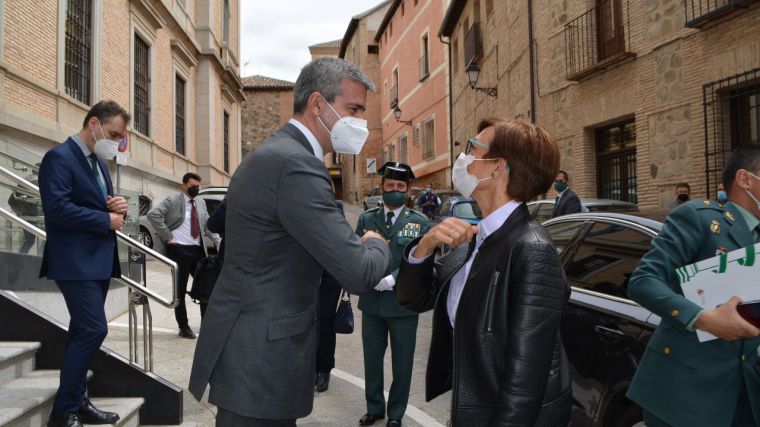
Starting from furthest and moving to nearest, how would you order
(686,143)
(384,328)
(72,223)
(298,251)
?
(686,143) → (384,328) → (72,223) → (298,251)

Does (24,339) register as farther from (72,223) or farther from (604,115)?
(604,115)

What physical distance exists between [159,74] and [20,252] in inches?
622

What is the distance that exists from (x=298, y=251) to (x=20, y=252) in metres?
4.43

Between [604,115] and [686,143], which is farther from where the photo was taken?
[604,115]

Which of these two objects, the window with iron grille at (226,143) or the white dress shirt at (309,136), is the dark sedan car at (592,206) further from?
the window with iron grille at (226,143)

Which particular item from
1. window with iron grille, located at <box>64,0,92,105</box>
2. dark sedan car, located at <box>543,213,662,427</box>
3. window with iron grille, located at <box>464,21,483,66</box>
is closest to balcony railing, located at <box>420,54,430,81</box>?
window with iron grille, located at <box>464,21,483,66</box>

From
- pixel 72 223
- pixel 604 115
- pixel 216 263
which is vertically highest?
pixel 604 115

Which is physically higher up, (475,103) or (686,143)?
(475,103)

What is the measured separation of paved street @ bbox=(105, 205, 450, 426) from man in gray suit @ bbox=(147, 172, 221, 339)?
0.63 meters

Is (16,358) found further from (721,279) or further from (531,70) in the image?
(531,70)

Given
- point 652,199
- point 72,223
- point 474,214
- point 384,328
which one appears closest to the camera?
point 72,223

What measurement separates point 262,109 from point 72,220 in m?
54.4

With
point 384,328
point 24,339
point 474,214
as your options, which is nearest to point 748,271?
point 384,328

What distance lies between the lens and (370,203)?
90.0 feet
